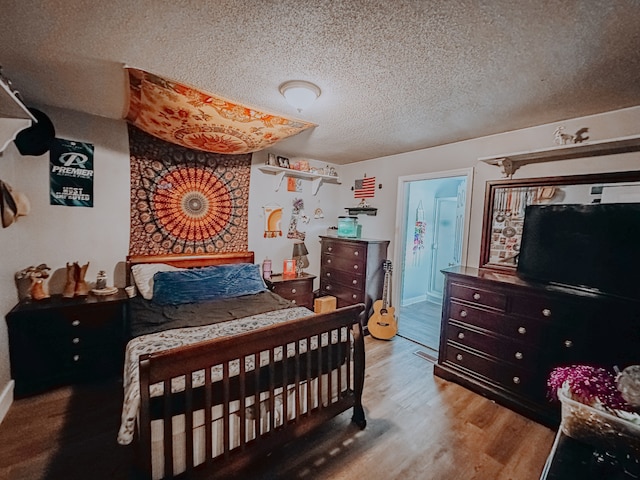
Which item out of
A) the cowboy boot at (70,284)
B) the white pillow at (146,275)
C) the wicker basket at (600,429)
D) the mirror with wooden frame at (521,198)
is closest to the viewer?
the wicker basket at (600,429)

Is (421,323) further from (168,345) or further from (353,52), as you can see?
(353,52)

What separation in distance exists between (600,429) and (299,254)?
3.24 meters

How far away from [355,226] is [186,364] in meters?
2.95

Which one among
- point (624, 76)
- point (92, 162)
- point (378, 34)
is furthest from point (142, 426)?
point (624, 76)

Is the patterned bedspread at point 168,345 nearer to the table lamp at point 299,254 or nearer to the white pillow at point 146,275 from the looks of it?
the white pillow at point 146,275

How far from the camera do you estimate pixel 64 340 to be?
2.25 meters

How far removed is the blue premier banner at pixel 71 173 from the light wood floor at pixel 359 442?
1627 millimetres

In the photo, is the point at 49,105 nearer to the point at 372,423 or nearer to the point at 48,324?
the point at 48,324

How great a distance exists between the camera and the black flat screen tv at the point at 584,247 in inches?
72.4

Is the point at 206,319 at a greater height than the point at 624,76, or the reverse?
the point at 624,76

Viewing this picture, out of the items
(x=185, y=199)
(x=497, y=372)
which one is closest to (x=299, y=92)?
(x=185, y=199)

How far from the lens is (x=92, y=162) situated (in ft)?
8.58

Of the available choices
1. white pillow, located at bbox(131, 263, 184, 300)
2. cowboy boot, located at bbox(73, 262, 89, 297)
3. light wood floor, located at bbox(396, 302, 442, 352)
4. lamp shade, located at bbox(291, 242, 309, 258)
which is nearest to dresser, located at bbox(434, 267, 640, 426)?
light wood floor, located at bbox(396, 302, 442, 352)

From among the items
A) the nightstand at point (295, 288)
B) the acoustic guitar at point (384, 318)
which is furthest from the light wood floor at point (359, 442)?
the nightstand at point (295, 288)
